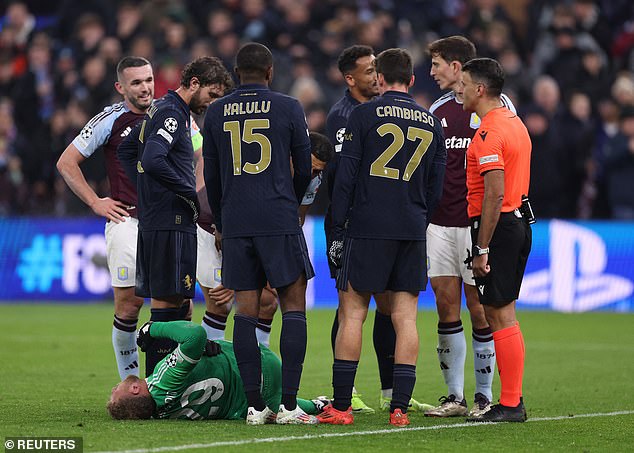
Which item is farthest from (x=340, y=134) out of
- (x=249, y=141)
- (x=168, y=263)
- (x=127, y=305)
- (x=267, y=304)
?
(x=127, y=305)

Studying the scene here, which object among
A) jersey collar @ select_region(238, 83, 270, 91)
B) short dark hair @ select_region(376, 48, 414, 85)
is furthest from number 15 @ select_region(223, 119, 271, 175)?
short dark hair @ select_region(376, 48, 414, 85)

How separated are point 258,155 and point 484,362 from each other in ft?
8.15

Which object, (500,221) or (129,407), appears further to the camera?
(500,221)

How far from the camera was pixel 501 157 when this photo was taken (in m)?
8.04

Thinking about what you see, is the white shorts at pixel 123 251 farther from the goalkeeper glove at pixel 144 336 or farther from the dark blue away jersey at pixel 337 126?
the dark blue away jersey at pixel 337 126

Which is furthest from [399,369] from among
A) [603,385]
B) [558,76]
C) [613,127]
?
[558,76]

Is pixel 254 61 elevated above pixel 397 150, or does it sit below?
above

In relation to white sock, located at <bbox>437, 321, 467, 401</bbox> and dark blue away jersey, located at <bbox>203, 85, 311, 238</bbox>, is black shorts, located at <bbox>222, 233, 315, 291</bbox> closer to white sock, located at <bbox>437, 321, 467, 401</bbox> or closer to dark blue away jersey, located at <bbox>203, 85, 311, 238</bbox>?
dark blue away jersey, located at <bbox>203, 85, 311, 238</bbox>

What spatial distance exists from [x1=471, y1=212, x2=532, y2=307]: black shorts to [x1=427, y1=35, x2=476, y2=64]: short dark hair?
142 cm

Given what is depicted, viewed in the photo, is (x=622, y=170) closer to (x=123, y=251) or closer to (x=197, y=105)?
(x=123, y=251)

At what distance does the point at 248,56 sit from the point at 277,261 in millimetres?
1367

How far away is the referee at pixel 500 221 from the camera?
809cm

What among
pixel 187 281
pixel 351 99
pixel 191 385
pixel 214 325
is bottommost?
pixel 191 385

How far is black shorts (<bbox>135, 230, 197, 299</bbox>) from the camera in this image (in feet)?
28.1
